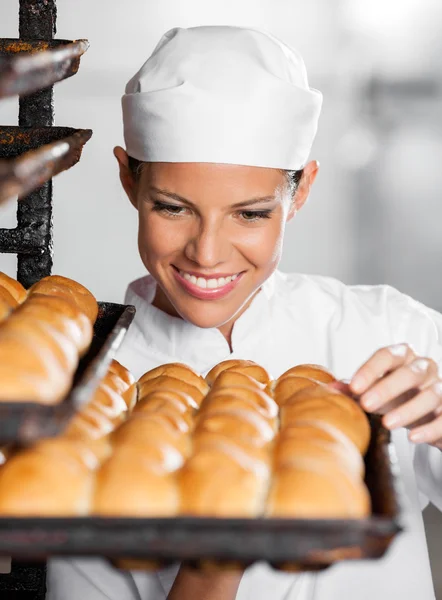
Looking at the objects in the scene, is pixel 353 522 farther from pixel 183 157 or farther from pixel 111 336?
pixel 183 157

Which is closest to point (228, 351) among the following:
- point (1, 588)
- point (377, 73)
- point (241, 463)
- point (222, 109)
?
point (222, 109)

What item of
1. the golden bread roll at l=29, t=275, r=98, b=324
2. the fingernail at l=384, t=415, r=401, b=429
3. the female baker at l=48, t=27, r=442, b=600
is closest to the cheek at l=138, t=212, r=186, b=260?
the female baker at l=48, t=27, r=442, b=600

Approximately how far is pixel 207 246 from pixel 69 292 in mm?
382

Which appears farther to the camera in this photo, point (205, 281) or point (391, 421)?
point (205, 281)

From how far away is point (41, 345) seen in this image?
67cm

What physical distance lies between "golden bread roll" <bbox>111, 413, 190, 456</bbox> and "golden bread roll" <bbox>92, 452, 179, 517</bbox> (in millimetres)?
40

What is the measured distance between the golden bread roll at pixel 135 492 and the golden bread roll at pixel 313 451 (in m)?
0.11

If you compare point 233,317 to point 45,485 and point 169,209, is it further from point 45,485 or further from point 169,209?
point 45,485

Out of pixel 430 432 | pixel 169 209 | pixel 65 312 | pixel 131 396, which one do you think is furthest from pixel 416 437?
pixel 169 209

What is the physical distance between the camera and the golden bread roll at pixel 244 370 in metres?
0.96

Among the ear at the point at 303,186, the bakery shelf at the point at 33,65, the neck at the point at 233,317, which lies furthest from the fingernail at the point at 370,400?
the neck at the point at 233,317

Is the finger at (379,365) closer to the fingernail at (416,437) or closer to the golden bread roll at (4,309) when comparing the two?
the fingernail at (416,437)

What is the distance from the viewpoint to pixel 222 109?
1297 millimetres

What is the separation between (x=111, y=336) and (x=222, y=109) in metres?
0.61
